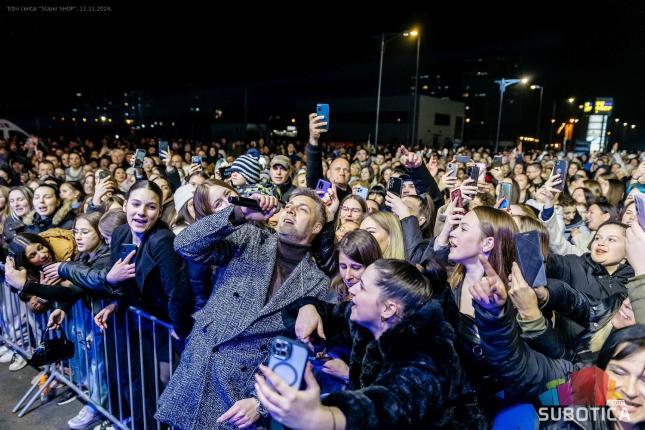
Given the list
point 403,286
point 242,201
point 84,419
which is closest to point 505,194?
point 403,286

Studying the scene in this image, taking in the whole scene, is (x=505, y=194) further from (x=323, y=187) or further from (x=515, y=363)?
(x=515, y=363)

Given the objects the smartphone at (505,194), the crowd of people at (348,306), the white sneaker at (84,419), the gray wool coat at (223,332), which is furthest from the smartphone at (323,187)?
the white sneaker at (84,419)

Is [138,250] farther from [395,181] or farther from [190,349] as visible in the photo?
[395,181]

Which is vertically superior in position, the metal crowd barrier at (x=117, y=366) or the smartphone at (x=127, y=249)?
the smartphone at (x=127, y=249)

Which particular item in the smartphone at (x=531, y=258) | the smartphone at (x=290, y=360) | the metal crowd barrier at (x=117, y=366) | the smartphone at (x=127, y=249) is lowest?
the metal crowd barrier at (x=117, y=366)

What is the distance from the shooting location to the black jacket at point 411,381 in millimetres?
1560

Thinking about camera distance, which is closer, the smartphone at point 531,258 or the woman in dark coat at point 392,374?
the woman in dark coat at point 392,374

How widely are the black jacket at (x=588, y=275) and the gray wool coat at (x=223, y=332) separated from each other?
7.72 ft

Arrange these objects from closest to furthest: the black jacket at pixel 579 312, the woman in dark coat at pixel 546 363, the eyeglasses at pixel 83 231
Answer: the woman in dark coat at pixel 546 363
the black jacket at pixel 579 312
the eyeglasses at pixel 83 231

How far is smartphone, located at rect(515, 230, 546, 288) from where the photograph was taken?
191 cm

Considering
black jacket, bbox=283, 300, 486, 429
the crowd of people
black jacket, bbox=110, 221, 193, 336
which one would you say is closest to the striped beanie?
the crowd of people

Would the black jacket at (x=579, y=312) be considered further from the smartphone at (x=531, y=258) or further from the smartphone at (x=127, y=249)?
the smartphone at (x=127, y=249)

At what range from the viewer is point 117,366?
366cm

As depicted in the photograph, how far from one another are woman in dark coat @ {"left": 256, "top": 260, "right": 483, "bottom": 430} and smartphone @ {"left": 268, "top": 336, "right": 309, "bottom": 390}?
0.08 feet
